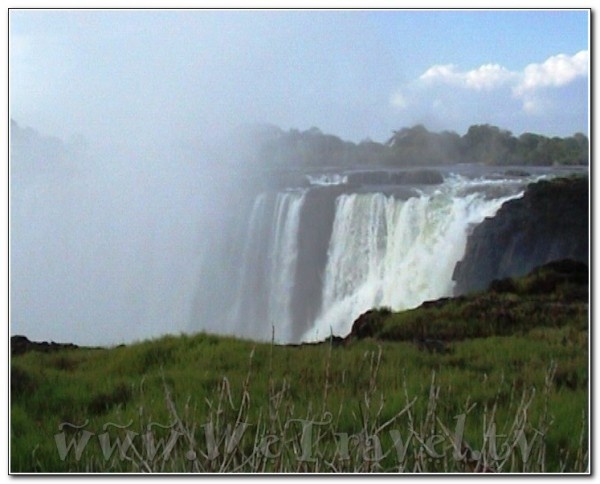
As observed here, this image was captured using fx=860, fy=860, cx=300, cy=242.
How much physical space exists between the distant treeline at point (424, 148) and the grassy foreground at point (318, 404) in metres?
0.40

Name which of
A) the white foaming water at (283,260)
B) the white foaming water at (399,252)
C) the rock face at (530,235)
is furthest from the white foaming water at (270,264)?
the rock face at (530,235)

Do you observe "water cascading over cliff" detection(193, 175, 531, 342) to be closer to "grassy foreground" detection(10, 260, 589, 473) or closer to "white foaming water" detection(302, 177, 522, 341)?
"white foaming water" detection(302, 177, 522, 341)

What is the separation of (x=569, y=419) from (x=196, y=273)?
1.20 metres

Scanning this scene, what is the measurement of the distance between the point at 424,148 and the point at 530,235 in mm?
421

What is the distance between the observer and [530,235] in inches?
104

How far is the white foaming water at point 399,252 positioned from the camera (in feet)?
8.74

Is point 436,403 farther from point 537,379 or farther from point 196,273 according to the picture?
point 196,273

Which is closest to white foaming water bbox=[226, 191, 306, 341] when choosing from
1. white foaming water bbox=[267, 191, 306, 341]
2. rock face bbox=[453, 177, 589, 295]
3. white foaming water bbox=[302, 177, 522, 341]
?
white foaming water bbox=[267, 191, 306, 341]

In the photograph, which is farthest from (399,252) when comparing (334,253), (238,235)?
(238,235)

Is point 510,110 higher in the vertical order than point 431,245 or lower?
higher

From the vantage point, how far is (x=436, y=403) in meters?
2.53

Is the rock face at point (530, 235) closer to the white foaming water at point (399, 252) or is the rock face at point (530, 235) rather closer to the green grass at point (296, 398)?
the white foaming water at point (399, 252)

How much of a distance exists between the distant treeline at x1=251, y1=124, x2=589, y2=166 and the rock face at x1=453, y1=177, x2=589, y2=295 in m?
0.10

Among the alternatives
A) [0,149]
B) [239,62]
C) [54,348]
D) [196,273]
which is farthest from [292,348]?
[0,149]
